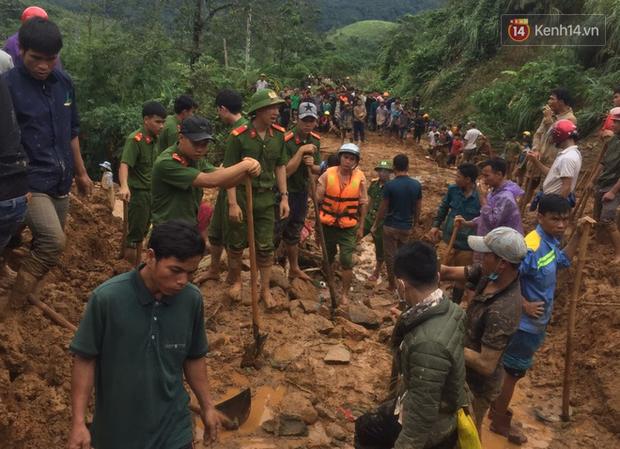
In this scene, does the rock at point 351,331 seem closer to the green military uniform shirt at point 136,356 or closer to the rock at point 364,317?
the rock at point 364,317

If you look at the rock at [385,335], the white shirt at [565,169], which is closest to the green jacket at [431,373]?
the rock at [385,335]

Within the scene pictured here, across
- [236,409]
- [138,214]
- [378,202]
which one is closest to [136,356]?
[236,409]

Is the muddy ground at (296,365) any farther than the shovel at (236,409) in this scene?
No

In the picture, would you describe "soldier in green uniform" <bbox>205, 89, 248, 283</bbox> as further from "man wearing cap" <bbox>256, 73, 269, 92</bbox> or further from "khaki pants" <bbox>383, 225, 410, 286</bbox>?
"man wearing cap" <bbox>256, 73, 269, 92</bbox>

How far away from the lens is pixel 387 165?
7762 millimetres

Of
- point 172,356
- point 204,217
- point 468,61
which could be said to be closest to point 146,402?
point 172,356

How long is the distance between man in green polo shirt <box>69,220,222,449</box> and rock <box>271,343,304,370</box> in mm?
2373

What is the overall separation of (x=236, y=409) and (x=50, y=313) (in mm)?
1722

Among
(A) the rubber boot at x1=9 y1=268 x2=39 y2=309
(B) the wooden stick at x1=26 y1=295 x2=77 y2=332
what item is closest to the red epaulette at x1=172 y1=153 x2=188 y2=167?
(A) the rubber boot at x1=9 y1=268 x2=39 y2=309

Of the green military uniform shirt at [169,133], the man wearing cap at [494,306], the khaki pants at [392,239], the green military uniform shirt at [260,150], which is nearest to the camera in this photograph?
the man wearing cap at [494,306]

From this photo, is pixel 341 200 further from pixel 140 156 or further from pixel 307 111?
pixel 140 156

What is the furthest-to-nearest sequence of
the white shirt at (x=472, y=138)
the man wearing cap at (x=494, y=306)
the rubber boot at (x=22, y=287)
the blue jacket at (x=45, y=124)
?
1. the white shirt at (x=472, y=138)
2. the rubber boot at (x=22, y=287)
3. the blue jacket at (x=45, y=124)
4. the man wearing cap at (x=494, y=306)

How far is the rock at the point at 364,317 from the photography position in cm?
649

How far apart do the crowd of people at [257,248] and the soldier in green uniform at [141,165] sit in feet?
0.06
